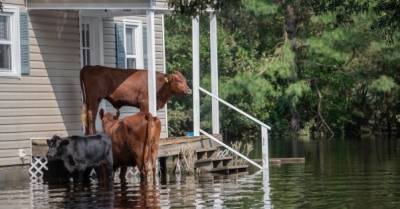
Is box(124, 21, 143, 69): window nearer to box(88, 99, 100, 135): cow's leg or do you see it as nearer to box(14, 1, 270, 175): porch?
box(14, 1, 270, 175): porch

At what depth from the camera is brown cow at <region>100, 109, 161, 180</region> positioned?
21.8 metres

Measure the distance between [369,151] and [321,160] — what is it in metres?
5.36

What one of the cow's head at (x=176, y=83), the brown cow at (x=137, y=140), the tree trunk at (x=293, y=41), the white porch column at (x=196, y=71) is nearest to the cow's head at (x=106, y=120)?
the brown cow at (x=137, y=140)

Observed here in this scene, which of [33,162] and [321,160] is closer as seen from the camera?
[33,162]

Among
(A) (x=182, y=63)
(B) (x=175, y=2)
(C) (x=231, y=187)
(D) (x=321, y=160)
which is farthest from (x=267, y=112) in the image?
(B) (x=175, y=2)

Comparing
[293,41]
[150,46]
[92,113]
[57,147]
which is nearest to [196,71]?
[150,46]

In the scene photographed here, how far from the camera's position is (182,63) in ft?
157

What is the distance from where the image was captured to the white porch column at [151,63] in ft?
74.2

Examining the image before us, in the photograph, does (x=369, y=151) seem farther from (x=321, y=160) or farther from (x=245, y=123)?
(x=245, y=123)

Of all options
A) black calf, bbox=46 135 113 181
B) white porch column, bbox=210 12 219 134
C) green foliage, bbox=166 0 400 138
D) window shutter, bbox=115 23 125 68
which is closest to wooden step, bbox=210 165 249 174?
white porch column, bbox=210 12 219 134

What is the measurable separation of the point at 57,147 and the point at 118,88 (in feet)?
10.0

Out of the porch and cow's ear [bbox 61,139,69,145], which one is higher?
the porch

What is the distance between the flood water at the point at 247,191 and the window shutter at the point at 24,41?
3038 millimetres

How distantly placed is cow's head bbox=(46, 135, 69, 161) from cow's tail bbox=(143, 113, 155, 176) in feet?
5.55
